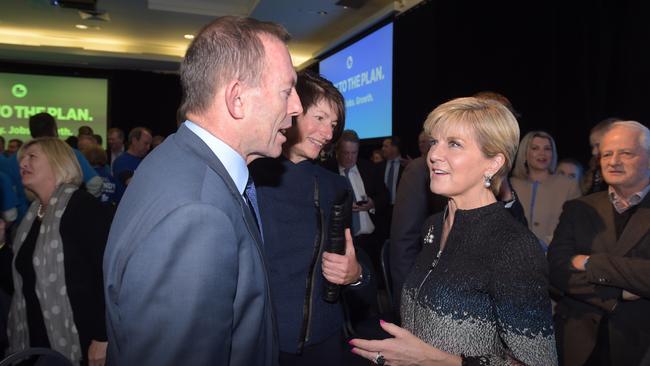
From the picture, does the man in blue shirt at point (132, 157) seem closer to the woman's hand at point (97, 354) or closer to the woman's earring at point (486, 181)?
the woman's hand at point (97, 354)

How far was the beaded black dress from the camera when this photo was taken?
3.97 ft

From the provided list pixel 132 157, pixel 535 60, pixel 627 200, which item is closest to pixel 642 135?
pixel 627 200

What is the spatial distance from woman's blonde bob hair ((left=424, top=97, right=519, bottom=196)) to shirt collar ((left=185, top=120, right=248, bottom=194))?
75 centimetres

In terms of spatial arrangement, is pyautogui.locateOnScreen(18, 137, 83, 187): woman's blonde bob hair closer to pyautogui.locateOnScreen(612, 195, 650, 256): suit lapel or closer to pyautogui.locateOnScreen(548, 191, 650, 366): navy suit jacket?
pyautogui.locateOnScreen(548, 191, 650, 366): navy suit jacket

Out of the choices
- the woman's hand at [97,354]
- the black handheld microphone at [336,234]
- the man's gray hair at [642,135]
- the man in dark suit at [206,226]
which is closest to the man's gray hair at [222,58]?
the man in dark suit at [206,226]

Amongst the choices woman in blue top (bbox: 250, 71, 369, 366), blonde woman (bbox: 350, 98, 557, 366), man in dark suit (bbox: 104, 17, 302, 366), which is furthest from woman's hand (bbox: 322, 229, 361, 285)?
man in dark suit (bbox: 104, 17, 302, 366)

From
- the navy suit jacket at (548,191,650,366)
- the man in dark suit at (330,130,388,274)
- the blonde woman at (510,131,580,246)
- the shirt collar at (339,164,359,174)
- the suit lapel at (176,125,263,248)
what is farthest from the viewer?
the shirt collar at (339,164,359,174)

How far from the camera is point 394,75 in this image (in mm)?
6254

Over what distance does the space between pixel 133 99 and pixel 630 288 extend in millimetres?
11273

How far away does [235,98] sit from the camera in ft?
3.41

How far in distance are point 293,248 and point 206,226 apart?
0.81 m

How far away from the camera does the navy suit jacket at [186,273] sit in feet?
2.61

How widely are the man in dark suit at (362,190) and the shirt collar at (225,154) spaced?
12.4ft

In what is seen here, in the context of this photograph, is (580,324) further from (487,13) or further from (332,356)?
(487,13)
